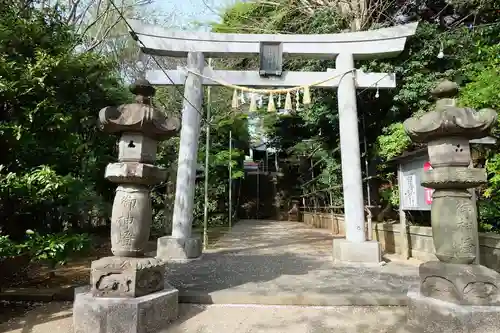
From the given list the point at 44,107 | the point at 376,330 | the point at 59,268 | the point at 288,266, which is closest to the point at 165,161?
the point at 59,268

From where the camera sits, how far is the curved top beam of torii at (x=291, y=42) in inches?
315

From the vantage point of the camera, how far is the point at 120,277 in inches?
154

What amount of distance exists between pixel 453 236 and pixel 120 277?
387cm

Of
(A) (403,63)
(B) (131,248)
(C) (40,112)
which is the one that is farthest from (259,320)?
(A) (403,63)

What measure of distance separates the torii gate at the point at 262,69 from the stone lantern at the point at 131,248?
3.37 meters

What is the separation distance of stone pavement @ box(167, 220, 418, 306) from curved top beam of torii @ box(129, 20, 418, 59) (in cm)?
505

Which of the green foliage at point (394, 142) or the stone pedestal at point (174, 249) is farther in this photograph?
the green foliage at point (394, 142)

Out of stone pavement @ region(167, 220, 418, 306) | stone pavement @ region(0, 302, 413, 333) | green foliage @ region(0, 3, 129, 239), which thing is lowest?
stone pavement @ region(0, 302, 413, 333)

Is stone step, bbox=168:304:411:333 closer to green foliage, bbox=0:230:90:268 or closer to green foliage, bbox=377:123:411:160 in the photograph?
green foliage, bbox=0:230:90:268

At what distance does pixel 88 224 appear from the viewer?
10.3 meters

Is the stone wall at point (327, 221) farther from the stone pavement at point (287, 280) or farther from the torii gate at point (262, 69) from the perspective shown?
the torii gate at point (262, 69)

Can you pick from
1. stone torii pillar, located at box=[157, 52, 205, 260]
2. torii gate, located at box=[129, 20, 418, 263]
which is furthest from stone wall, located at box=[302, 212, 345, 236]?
stone torii pillar, located at box=[157, 52, 205, 260]

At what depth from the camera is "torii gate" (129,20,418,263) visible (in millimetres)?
7781

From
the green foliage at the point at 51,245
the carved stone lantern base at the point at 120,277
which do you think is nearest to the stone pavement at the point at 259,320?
the carved stone lantern base at the point at 120,277
